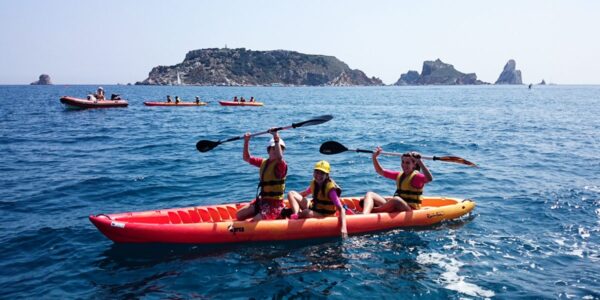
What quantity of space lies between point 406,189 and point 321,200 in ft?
5.73

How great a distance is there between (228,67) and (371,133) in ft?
480

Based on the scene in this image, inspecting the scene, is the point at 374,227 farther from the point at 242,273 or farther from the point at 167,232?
the point at 167,232

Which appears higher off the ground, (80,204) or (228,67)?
(228,67)

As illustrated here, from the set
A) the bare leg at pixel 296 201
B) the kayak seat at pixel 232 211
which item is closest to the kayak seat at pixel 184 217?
the kayak seat at pixel 232 211

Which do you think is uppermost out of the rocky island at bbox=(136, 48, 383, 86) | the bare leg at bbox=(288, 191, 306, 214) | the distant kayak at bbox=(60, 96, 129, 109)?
the rocky island at bbox=(136, 48, 383, 86)

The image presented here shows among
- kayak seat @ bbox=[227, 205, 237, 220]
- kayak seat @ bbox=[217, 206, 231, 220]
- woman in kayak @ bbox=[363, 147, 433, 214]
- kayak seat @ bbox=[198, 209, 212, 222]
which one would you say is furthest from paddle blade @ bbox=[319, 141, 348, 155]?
kayak seat @ bbox=[198, 209, 212, 222]

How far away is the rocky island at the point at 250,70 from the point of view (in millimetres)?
157000

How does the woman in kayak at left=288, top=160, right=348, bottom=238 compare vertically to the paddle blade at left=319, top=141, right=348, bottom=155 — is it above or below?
below

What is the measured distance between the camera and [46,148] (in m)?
16.0

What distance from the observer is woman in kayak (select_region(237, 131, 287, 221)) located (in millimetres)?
7598

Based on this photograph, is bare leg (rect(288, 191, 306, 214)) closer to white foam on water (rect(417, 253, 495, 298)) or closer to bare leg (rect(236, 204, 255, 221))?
bare leg (rect(236, 204, 255, 221))

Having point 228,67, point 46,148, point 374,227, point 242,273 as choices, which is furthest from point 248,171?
point 228,67

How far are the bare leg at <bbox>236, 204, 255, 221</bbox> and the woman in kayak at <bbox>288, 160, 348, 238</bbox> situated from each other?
708 millimetres

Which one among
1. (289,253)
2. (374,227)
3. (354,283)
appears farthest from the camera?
(374,227)
